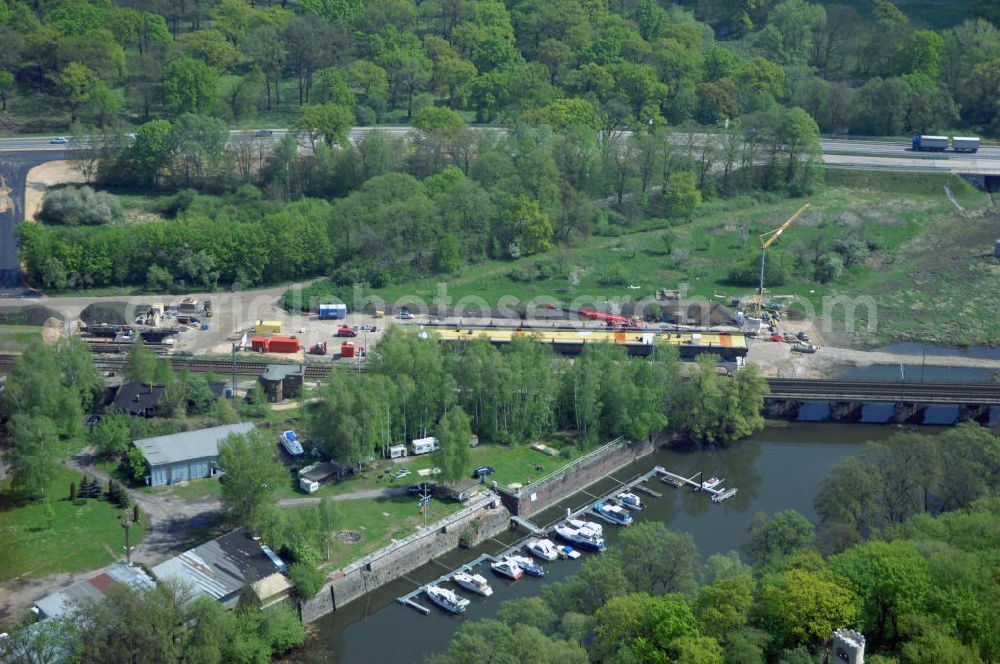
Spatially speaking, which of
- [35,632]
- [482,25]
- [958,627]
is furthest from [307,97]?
[958,627]

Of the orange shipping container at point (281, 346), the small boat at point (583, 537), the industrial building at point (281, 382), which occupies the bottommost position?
the small boat at point (583, 537)

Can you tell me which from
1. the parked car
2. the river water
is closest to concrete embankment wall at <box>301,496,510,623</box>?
the river water

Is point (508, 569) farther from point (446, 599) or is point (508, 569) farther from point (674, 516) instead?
point (674, 516)

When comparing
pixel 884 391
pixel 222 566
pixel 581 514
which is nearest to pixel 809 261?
pixel 884 391

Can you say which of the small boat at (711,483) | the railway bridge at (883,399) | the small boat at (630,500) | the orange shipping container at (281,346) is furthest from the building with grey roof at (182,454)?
the railway bridge at (883,399)

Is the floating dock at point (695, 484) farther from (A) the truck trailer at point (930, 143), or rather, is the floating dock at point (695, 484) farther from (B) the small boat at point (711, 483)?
(A) the truck trailer at point (930, 143)

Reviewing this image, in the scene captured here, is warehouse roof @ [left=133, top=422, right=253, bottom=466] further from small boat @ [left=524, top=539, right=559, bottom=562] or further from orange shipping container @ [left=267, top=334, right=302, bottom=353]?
small boat @ [left=524, top=539, right=559, bottom=562]
